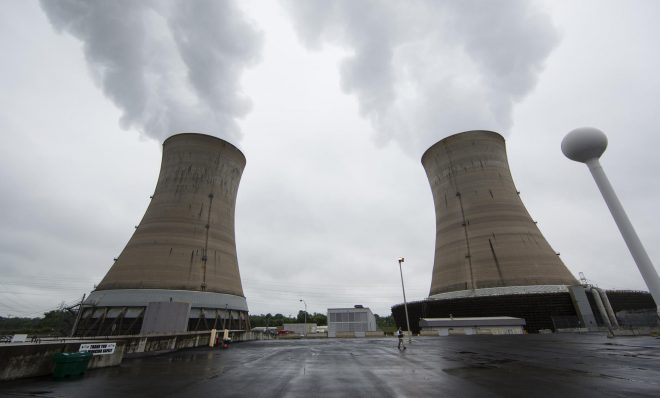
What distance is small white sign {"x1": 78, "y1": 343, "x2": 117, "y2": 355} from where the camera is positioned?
34.3 ft

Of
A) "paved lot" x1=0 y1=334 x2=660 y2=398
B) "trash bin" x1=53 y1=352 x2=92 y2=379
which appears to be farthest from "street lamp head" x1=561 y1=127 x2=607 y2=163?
"trash bin" x1=53 y1=352 x2=92 y2=379

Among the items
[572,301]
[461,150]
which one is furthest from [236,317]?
[572,301]

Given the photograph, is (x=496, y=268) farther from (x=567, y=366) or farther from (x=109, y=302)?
(x=109, y=302)

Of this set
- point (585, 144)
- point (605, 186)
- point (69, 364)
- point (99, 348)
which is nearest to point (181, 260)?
point (99, 348)

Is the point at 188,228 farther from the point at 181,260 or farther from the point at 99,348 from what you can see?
the point at 99,348

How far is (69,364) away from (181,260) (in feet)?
60.0

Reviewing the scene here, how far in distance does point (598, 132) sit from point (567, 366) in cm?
2596

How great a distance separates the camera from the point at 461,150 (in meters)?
37.4

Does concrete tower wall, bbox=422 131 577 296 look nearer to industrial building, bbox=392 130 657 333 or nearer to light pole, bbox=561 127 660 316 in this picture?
industrial building, bbox=392 130 657 333

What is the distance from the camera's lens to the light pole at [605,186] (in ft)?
81.5

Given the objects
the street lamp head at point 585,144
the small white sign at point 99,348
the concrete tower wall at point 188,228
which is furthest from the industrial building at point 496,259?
the small white sign at point 99,348

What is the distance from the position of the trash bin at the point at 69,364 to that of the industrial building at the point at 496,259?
3375 centimetres

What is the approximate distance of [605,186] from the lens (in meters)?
26.7

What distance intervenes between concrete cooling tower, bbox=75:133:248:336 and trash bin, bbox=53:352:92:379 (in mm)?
13347
